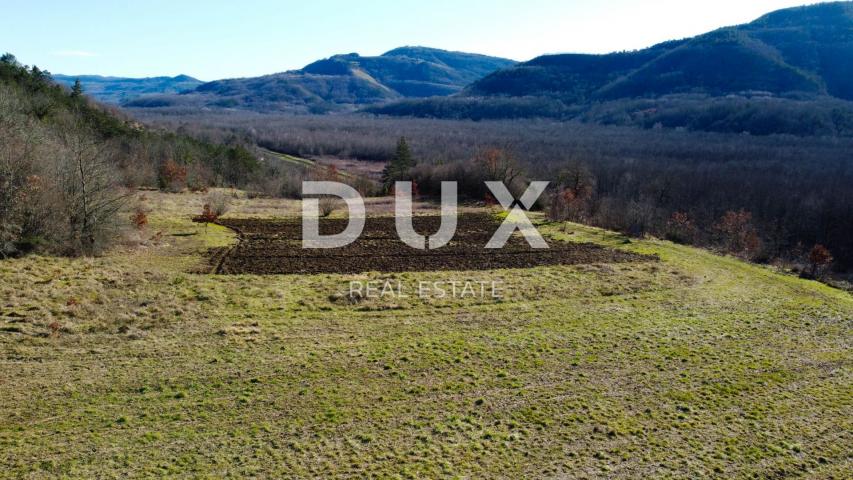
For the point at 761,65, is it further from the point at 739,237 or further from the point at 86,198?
the point at 86,198

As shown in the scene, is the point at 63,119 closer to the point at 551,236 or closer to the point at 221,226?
the point at 221,226

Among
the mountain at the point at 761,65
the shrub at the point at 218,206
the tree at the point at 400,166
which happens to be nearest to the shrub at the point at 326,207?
the shrub at the point at 218,206

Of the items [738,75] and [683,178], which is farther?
[738,75]

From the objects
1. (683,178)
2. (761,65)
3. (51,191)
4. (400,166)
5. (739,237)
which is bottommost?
(739,237)

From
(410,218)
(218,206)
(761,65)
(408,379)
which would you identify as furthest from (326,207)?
(761,65)

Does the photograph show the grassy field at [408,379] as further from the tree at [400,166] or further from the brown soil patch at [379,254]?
the tree at [400,166]

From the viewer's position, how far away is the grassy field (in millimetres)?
Result: 10102

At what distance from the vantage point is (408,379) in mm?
13102

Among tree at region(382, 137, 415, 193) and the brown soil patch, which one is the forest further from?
the brown soil patch

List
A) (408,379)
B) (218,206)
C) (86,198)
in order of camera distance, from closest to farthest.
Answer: (408,379) < (86,198) < (218,206)

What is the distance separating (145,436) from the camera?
10.2m

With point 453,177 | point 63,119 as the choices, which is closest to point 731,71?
point 453,177

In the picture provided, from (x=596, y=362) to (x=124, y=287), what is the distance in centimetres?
1576

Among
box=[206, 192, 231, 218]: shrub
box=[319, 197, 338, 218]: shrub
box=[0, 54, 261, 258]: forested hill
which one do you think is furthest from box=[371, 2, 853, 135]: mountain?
box=[0, 54, 261, 258]: forested hill
